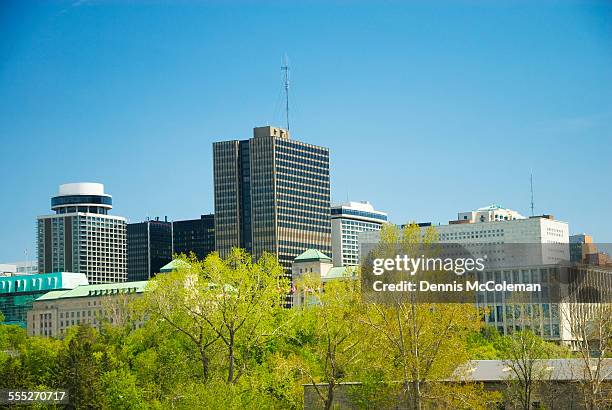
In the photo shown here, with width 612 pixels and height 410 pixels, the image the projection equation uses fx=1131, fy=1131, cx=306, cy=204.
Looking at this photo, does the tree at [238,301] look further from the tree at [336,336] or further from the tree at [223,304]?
the tree at [336,336]

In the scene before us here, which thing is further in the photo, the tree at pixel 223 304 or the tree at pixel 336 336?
the tree at pixel 223 304

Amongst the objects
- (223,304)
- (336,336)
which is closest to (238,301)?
(223,304)

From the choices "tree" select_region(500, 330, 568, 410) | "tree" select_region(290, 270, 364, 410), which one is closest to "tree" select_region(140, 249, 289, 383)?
"tree" select_region(290, 270, 364, 410)

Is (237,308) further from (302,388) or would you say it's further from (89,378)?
(89,378)

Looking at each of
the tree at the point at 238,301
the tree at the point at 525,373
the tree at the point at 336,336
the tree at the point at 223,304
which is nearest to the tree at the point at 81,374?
the tree at the point at 223,304

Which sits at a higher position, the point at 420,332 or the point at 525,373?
the point at 420,332

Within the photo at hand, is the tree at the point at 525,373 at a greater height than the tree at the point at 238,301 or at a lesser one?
lesser

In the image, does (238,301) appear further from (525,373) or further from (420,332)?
(525,373)

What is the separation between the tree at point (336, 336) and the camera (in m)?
76.3

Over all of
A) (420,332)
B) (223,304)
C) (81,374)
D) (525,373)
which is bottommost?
(525,373)

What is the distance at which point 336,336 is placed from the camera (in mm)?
79438

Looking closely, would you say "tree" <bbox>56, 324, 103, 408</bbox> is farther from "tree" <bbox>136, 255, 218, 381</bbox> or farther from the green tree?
the green tree

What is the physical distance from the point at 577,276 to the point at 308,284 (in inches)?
2625

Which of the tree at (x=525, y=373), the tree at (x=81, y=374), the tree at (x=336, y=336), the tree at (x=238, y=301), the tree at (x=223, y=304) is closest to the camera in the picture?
the tree at (x=525, y=373)
